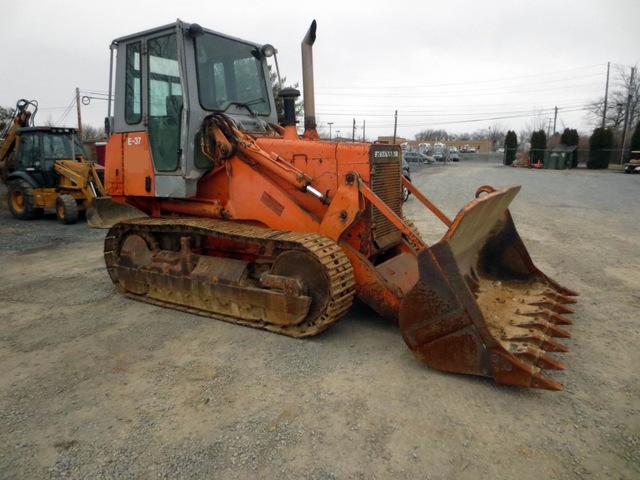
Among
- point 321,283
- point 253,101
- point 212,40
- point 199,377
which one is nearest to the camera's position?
point 199,377

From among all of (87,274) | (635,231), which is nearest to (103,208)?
(87,274)

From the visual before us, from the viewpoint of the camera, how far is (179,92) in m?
5.19

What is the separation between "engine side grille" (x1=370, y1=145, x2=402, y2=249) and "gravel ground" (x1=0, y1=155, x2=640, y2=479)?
898 millimetres

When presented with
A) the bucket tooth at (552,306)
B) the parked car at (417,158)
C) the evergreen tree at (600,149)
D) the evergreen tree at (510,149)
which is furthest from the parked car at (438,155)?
the bucket tooth at (552,306)

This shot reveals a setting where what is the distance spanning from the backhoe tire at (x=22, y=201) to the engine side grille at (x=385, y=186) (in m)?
Result: 11.0

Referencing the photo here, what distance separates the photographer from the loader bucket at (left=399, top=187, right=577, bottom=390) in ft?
11.1

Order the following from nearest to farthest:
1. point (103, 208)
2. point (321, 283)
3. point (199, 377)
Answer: point (199, 377) < point (321, 283) < point (103, 208)

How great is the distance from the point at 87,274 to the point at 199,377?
13.6 ft

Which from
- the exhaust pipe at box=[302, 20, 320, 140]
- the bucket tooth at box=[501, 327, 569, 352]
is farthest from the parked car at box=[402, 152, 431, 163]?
the bucket tooth at box=[501, 327, 569, 352]

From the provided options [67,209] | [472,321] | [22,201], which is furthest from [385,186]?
[22,201]

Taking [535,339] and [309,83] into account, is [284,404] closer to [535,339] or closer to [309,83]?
[535,339]

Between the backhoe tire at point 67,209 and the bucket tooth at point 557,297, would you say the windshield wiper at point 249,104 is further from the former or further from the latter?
the backhoe tire at point 67,209

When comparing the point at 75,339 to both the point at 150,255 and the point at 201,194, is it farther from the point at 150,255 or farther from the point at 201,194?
the point at 201,194

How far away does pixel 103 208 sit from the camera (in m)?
6.83
